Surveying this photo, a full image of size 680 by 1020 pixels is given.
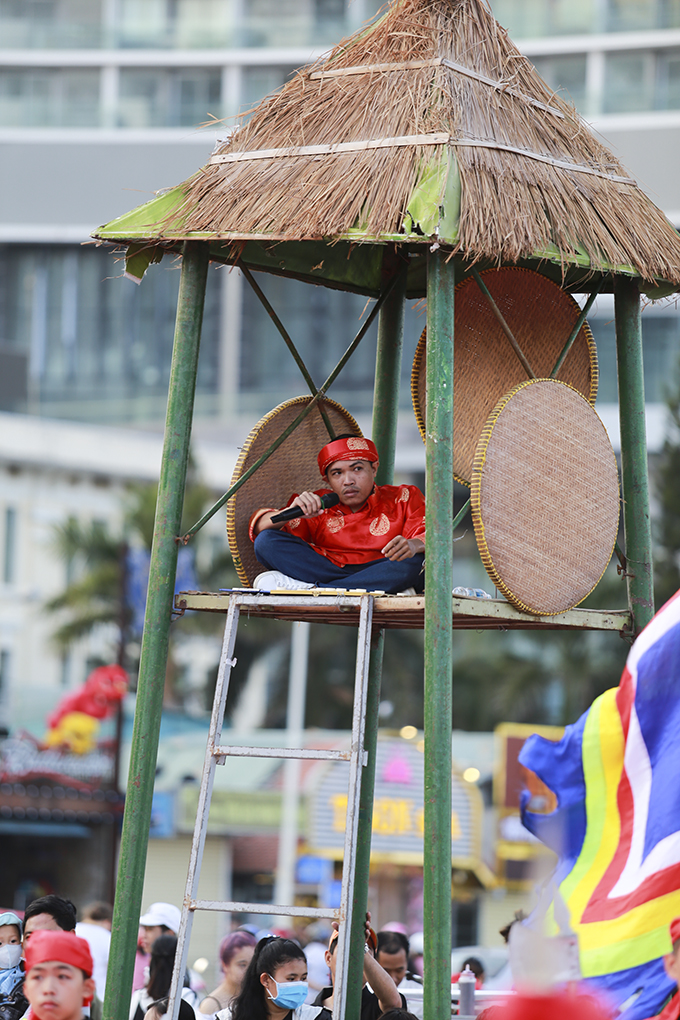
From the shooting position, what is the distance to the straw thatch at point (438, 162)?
7.52m

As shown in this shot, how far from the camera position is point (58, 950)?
241 inches

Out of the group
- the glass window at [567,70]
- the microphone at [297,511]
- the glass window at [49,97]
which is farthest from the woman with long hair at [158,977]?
the glass window at [49,97]

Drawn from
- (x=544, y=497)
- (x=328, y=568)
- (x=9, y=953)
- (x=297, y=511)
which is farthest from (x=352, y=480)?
(x=9, y=953)

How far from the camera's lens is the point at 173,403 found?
8.20 meters

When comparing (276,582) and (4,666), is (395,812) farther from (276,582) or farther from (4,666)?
(276,582)

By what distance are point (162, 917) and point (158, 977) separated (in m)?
1.24

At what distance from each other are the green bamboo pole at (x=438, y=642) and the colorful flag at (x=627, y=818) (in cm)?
41

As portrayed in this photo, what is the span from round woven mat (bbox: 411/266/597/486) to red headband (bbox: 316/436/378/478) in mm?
611

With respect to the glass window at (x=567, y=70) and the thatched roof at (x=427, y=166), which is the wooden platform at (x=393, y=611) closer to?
the thatched roof at (x=427, y=166)

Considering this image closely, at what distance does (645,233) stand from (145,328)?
6527cm

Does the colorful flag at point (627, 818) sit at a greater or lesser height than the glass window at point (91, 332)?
lesser

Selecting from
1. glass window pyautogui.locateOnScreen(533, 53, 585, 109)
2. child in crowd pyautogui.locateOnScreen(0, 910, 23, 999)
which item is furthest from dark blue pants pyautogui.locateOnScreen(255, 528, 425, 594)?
glass window pyautogui.locateOnScreen(533, 53, 585, 109)

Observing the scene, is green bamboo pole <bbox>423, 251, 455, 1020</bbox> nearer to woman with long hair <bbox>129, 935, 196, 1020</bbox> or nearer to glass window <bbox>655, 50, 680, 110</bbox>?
woman with long hair <bbox>129, 935, 196, 1020</bbox>

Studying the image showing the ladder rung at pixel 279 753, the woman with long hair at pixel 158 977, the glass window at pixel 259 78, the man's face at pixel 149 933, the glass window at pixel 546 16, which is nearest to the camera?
the ladder rung at pixel 279 753
